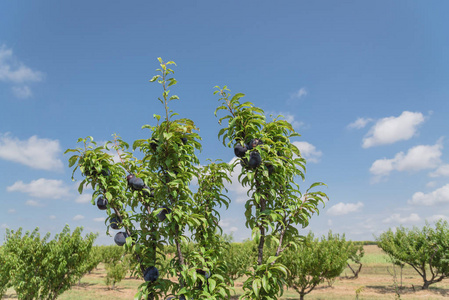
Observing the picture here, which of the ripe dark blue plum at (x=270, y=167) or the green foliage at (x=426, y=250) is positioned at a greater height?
the ripe dark blue plum at (x=270, y=167)

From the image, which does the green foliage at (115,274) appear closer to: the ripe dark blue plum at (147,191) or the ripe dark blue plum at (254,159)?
the ripe dark blue plum at (147,191)

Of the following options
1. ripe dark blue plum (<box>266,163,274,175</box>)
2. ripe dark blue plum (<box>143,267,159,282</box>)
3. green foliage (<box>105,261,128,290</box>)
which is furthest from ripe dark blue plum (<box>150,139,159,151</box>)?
green foliage (<box>105,261,128,290</box>)

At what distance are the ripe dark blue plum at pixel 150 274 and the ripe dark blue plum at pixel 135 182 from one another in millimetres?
1084

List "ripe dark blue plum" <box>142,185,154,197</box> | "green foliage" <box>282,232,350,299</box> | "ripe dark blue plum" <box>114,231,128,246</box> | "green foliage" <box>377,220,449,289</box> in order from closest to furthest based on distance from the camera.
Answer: "ripe dark blue plum" <box>114,231,128,246</box> < "ripe dark blue plum" <box>142,185,154,197</box> < "green foliage" <box>282,232,350,299</box> < "green foliage" <box>377,220,449,289</box>

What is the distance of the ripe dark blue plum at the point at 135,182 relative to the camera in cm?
400

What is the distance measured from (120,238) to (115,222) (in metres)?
0.34

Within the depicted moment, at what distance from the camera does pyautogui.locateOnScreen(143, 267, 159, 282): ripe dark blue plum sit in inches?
146

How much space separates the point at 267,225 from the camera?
132 inches

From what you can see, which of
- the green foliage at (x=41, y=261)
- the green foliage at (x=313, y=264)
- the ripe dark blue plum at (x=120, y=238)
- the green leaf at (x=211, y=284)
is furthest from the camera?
the green foliage at (x=313, y=264)

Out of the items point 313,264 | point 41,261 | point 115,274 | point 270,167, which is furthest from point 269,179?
point 115,274

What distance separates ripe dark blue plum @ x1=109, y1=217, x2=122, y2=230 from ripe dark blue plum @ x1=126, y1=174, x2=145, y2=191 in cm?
50

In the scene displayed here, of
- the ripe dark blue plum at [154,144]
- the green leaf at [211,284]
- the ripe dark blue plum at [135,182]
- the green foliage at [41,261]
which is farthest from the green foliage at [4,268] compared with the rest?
the green leaf at [211,284]

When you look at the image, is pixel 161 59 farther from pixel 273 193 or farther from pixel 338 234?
pixel 338 234

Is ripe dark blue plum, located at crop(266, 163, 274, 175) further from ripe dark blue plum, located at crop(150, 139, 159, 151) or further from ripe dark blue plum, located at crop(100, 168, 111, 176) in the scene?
ripe dark blue plum, located at crop(100, 168, 111, 176)
